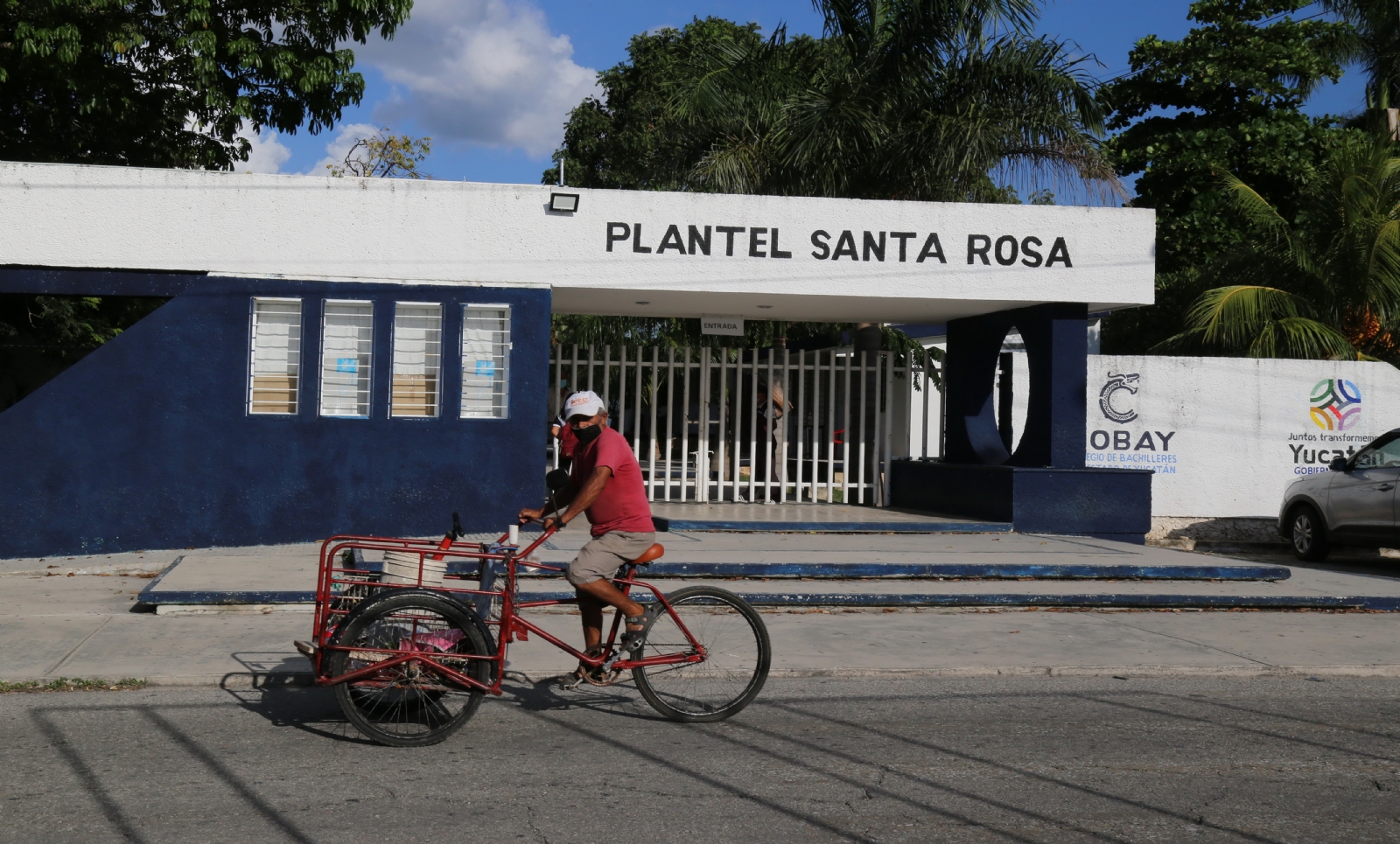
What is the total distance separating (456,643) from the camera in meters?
6.10

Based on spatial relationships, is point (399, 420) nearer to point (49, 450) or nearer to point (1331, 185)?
point (49, 450)

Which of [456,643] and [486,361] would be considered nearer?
[456,643]

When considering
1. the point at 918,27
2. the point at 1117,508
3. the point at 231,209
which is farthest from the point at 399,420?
the point at 918,27

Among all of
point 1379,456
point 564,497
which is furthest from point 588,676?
point 1379,456

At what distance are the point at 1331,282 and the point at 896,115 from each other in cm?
705

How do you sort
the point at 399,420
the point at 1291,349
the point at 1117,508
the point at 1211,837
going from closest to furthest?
the point at 1211,837
the point at 399,420
the point at 1117,508
the point at 1291,349

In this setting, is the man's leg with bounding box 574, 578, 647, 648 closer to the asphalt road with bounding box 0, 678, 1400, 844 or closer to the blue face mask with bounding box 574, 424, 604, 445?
the asphalt road with bounding box 0, 678, 1400, 844

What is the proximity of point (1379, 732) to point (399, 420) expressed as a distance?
949 centimetres

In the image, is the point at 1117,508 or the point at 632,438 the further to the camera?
the point at 632,438

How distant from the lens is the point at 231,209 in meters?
12.7

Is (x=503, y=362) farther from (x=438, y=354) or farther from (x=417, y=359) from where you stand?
(x=417, y=359)

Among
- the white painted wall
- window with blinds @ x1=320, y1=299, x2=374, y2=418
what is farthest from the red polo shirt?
the white painted wall

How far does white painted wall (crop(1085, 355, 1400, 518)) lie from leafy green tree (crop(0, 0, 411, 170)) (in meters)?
12.1

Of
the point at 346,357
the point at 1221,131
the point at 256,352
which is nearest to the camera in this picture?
the point at 256,352
